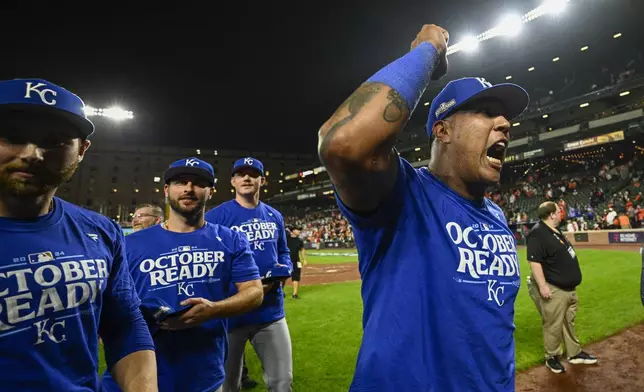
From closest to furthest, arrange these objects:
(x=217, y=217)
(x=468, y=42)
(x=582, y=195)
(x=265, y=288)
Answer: (x=265, y=288) < (x=217, y=217) < (x=582, y=195) < (x=468, y=42)

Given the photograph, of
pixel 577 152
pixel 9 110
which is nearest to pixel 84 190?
pixel 577 152

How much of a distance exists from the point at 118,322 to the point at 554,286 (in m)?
5.79

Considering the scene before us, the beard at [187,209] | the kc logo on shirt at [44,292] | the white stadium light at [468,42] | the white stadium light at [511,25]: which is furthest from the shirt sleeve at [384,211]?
the white stadium light at [511,25]

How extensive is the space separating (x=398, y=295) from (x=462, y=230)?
0.43m

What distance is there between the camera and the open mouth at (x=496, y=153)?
1.80 meters

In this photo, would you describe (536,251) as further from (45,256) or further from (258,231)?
(45,256)

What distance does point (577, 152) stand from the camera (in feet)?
106

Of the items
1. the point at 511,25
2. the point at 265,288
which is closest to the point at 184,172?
the point at 265,288

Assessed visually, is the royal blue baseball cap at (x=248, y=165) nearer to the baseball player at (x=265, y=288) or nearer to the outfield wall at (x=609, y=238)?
the baseball player at (x=265, y=288)

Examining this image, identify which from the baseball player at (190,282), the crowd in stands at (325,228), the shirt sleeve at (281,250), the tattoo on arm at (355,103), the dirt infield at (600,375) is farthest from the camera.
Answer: the crowd in stands at (325,228)

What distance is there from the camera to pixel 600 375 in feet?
16.5

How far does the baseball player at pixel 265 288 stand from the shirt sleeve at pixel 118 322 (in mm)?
2070

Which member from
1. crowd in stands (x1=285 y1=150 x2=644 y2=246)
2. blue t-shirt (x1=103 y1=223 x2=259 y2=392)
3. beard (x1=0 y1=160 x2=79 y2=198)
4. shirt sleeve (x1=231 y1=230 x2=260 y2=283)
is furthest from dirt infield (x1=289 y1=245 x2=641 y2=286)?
beard (x1=0 y1=160 x2=79 y2=198)

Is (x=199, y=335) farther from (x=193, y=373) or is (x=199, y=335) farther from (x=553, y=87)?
(x=553, y=87)
